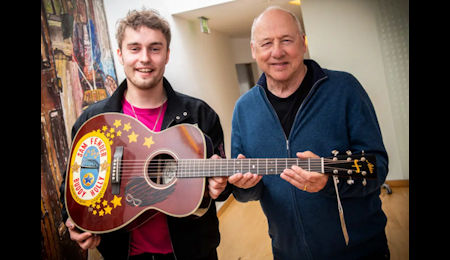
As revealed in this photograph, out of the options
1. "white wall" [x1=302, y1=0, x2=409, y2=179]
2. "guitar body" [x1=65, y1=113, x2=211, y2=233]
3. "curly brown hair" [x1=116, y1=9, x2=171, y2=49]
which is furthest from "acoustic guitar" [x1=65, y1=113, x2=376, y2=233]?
"white wall" [x1=302, y1=0, x2=409, y2=179]

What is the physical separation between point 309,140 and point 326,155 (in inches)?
3.9

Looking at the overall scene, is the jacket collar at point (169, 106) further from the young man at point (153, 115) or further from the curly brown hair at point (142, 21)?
the curly brown hair at point (142, 21)

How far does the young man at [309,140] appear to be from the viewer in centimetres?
108

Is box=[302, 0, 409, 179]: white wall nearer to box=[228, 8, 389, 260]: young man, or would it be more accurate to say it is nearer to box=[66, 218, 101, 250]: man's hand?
box=[228, 8, 389, 260]: young man

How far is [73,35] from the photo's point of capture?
1.49 meters

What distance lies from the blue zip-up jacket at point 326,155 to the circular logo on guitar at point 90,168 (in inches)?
24.0

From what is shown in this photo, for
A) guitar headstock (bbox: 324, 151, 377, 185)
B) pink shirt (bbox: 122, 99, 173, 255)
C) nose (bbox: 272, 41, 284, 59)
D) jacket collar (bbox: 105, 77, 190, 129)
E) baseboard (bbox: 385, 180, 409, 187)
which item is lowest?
baseboard (bbox: 385, 180, 409, 187)

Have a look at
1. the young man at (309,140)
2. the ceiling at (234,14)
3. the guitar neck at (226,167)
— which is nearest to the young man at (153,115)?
the guitar neck at (226,167)

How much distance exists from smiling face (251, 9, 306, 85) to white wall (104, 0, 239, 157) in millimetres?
923

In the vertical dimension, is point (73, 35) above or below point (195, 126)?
above

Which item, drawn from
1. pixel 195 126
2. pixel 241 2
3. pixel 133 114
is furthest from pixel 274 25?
pixel 241 2

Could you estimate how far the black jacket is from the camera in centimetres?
118
